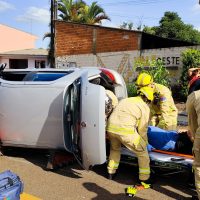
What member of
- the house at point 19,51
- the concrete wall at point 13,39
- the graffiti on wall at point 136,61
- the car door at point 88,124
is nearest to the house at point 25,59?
the house at point 19,51

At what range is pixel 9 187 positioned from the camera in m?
3.54

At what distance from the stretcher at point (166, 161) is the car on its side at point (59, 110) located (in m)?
0.57

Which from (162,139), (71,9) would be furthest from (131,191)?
(71,9)

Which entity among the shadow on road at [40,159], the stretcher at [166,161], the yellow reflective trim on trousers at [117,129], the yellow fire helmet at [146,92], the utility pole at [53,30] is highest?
the utility pole at [53,30]

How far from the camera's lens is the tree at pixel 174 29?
36.5 metres

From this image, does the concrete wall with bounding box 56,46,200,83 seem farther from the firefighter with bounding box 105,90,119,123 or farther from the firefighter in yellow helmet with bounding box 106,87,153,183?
the firefighter in yellow helmet with bounding box 106,87,153,183

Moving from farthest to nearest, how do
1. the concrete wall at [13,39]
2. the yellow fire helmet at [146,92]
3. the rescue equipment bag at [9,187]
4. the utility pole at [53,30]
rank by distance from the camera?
the concrete wall at [13,39]
the utility pole at [53,30]
the yellow fire helmet at [146,92]
the rescue equipment bag at [9,187]

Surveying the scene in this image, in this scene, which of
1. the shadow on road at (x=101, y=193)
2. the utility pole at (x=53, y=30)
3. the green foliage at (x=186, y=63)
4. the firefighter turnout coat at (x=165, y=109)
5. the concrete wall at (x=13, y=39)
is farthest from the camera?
the concrete wall at (x=13, y=39)

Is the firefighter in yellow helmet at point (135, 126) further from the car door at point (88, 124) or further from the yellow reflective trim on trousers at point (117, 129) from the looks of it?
the car door at point (88, 124)

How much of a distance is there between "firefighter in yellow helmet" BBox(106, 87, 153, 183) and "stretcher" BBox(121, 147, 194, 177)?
0.51ft

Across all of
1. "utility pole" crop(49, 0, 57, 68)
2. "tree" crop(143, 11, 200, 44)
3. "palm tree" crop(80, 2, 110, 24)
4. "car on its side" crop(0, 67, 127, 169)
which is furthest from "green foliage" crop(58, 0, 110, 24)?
"car on its side" crop(0, 67, 127, 169)

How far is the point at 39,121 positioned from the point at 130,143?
1.72 meters

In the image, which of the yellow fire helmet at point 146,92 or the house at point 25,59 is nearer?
the yellow fire helmet at point 146,92

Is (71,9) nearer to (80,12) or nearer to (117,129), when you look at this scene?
(80,12)
